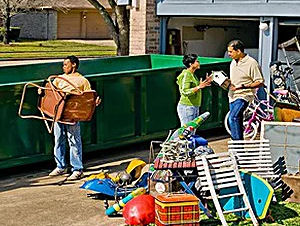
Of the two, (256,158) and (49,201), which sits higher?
(256,158)

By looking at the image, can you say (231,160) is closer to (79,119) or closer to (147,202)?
(147,202)

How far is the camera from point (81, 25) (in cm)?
5241

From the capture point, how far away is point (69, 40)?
5025 centimetres

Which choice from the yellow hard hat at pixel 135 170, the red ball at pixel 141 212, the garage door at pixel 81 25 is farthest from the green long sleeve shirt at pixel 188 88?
the garage door at pixel 81 25

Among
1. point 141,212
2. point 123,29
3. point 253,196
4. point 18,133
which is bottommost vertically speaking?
point 141,212

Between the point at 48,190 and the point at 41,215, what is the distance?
1046 mm

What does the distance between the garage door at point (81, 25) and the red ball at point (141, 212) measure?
4526 cm

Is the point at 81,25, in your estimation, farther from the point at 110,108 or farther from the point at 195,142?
the point at 195,142

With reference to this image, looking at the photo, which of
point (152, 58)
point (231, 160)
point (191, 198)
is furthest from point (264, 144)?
point (152, 58)

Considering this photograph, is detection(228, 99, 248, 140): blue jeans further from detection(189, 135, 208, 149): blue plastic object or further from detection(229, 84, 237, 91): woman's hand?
detection(189, 135, 208, 149): blue plastic object

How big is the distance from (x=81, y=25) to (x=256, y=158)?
4546 centimetres

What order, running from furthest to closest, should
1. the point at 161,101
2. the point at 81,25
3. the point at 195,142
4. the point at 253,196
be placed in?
the point at 81,25 < the point at 161,101 < the point at 195,142 < the point at 253,196


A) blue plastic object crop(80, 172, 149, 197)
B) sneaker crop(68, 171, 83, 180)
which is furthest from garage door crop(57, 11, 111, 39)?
blue plastic object crop(80, 172, 149, 197)

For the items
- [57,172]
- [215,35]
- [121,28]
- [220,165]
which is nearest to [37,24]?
[121,28]
